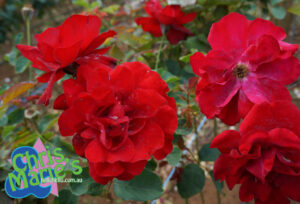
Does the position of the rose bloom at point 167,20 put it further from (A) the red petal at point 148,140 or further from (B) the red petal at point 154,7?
(A) the red petal at point 148,140

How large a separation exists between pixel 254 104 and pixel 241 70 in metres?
0.08

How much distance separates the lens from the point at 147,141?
0.29 m

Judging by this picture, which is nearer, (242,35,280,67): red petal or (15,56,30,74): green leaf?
(242,35,280,67): red petal

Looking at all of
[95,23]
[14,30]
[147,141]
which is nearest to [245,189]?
[147,141]

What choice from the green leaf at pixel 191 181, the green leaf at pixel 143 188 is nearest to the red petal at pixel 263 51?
the green leaf at pixel 143 188

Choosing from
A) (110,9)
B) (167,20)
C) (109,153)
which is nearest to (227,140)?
(109,153)

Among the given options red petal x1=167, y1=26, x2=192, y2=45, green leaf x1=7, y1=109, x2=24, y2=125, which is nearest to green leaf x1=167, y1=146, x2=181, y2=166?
red petal x1=167, y1=26, x2=192, y2=45

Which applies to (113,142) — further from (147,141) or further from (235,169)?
(235,169)

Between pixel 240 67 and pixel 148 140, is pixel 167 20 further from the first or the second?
pixel 148 140

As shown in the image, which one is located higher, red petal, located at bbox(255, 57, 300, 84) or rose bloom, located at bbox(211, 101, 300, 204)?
red petal, located at bbox(255, 57, 300, 84)

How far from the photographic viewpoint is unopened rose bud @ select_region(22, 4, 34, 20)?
31.4 inches

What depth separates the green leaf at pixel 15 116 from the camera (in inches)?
26.6

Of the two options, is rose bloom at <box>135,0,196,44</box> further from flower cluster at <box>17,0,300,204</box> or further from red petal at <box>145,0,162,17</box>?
flower cluster at <box>17,0,300,204</box>

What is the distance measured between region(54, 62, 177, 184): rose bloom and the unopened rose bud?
64cm
